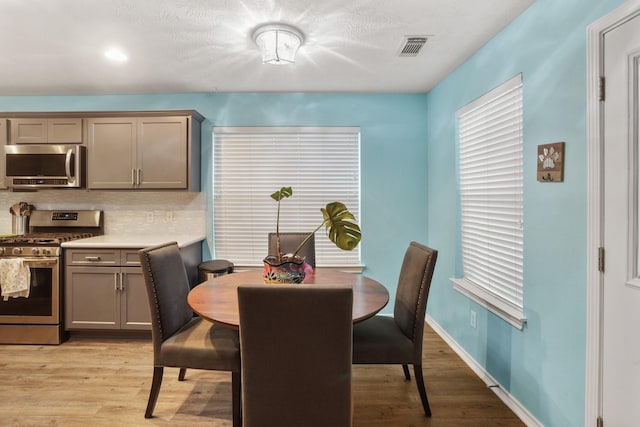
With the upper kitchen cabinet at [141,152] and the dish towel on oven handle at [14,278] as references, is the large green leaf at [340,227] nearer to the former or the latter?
the upper kitchen cabinet at [141,152]

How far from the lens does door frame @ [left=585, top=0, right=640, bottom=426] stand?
A: 61.4 inches

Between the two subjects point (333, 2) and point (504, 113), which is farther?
point (504, 113)

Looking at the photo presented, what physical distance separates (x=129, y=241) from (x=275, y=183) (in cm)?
151

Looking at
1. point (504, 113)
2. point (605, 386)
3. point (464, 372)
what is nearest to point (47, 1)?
point (504, 113)

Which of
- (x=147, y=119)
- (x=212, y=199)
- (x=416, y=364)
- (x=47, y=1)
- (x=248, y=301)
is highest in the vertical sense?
(x=47, y=1)

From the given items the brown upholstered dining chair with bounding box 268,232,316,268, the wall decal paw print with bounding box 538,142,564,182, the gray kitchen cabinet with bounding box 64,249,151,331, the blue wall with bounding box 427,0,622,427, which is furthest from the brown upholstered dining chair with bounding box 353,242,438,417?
the gray kitchen cabinet with bounding box 64,249,151,331

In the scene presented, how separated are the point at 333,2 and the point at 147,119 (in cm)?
231

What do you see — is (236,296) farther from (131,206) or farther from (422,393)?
(131,206)

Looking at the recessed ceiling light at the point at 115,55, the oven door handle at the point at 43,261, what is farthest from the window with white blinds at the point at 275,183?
the oven door handle at the point at 43,261

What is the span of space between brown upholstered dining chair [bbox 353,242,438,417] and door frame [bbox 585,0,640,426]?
2.36ft

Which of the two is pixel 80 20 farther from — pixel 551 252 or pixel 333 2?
pixel 551 252

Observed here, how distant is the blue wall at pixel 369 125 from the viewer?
12.4 ft

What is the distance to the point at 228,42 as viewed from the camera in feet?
8.29

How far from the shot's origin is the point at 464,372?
269cm
